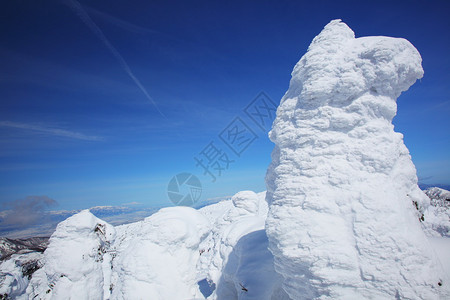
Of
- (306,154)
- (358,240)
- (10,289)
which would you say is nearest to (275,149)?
(306,154)

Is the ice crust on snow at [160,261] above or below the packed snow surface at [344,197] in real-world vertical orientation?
below

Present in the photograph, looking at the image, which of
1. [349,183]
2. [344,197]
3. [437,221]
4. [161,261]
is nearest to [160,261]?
[161,261]

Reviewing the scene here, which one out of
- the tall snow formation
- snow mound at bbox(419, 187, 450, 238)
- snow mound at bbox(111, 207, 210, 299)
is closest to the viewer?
the tall snow formation

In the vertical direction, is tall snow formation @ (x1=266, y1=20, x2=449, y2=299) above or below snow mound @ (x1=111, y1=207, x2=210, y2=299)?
above

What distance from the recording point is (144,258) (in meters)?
8.47

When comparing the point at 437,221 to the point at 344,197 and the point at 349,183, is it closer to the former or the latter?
the point at 349,183

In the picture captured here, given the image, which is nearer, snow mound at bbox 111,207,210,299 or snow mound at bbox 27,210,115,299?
snow mound at bbox 111,207,210,299

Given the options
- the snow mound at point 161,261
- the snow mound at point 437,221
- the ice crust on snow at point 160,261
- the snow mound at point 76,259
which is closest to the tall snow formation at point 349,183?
the snow mound at point 437,221

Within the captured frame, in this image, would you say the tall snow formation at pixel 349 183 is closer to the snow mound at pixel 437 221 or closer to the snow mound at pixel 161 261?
the snow mound at pixel 437 221

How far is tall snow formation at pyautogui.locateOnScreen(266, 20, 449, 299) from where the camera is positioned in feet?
13.9

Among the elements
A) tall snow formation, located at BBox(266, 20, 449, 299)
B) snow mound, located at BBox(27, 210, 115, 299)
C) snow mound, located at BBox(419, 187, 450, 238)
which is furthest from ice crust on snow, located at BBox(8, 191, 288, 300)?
snow mound, located at BBox(419, 187, 450, 238)

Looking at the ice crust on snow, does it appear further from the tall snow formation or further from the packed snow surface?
the tall snow formation

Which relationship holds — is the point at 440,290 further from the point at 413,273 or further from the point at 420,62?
the point at 420,62

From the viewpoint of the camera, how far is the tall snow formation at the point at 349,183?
13.9ft
